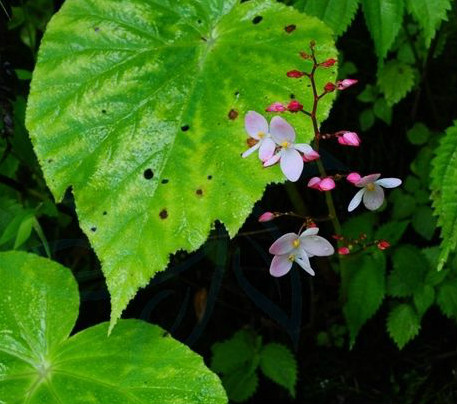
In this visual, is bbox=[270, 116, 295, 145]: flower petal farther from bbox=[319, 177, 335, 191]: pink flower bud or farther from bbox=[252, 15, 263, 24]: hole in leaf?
bbox=[252, 15, 263, 24]: hole in leaf

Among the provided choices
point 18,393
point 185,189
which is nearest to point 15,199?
point 18,393

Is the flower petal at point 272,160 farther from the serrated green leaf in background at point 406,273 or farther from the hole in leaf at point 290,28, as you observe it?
the serrated green leaf in background at point 406,273

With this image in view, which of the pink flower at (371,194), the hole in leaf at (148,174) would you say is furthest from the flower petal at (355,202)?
the hole in leaf at (148,174)

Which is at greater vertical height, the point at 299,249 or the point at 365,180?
the point at 365,180

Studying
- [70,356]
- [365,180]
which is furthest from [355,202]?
[70,356]

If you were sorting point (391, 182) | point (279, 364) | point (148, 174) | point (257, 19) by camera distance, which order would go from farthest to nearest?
point (279, 364) < point (257, 19) < point (148, 174) < point (391, 182)

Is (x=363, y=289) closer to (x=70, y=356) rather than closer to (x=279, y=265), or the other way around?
(x=279, y=265)
